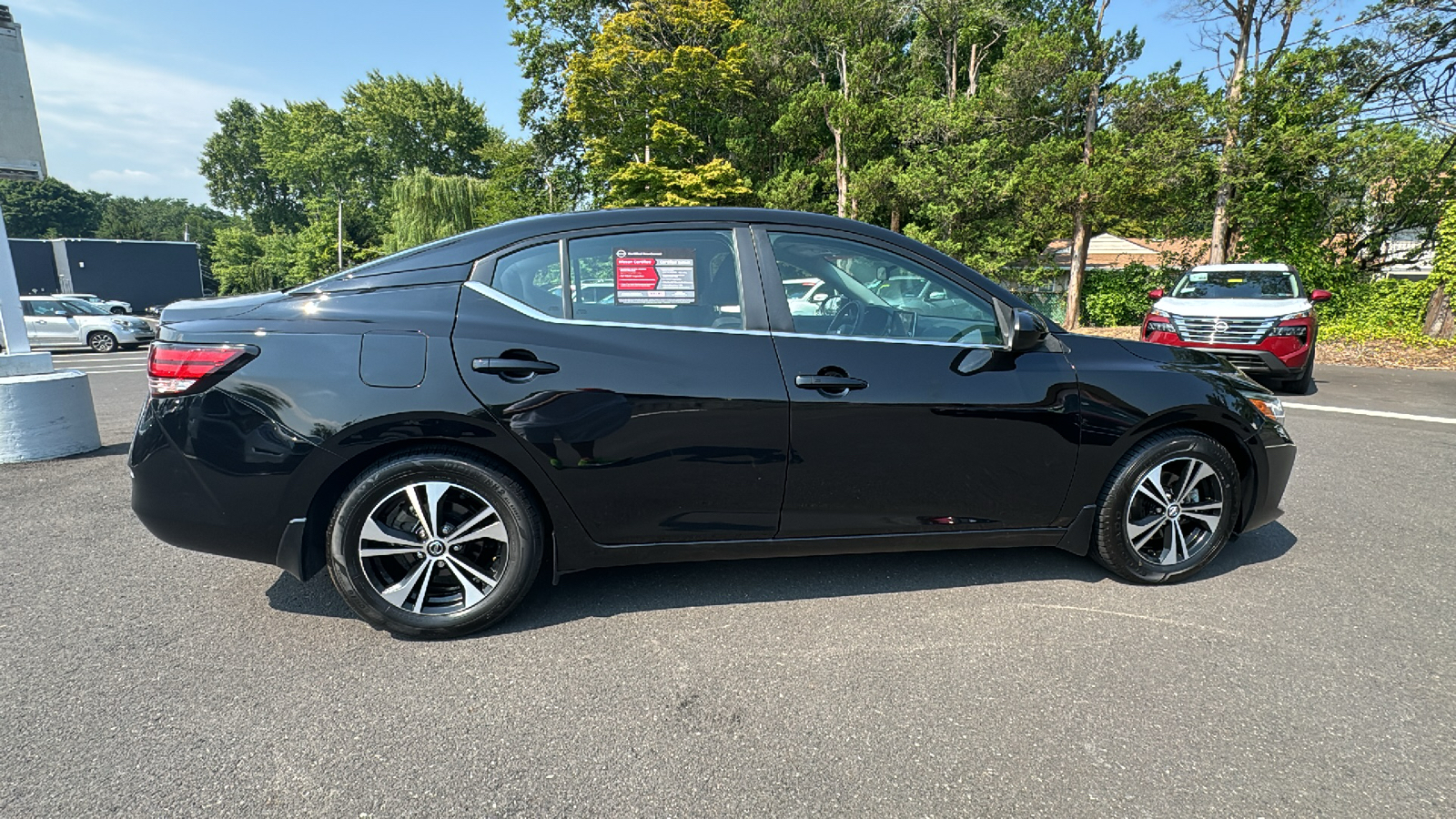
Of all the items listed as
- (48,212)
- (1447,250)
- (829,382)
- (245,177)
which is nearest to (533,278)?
(829,382)

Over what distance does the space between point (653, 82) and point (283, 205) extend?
58330 mm

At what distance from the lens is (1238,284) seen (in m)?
9.55

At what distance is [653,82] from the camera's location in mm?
27250

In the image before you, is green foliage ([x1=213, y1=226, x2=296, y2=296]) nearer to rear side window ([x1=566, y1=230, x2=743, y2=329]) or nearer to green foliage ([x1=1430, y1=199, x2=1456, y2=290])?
rear side window ([x1=566, y1=230, x2=743, y2=329])

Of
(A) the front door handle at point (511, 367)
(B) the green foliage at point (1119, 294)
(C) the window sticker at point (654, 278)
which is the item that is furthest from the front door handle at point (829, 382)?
(B) the green foliage at point (1119, 294)

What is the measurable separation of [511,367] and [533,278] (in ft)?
1.24

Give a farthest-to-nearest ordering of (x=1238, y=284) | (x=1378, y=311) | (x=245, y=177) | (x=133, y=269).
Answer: (x=245, y=177)
(x=133, y=269)
(x=1378, y=311)
(x=1238, y=284)

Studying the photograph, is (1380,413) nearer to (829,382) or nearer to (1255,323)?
(1255,323)

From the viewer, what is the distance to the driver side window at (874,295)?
281 centimetres

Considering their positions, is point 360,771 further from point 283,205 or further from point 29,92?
point 283,205

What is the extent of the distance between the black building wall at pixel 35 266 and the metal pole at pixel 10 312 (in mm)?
48585

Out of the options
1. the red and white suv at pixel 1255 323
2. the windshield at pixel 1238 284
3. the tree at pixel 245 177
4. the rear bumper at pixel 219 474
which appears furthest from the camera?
the tree at pixel 245 177

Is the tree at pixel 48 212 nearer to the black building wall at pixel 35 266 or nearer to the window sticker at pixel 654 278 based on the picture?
the black building wall at pixel 35 266

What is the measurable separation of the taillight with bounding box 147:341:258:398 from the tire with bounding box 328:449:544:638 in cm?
59
